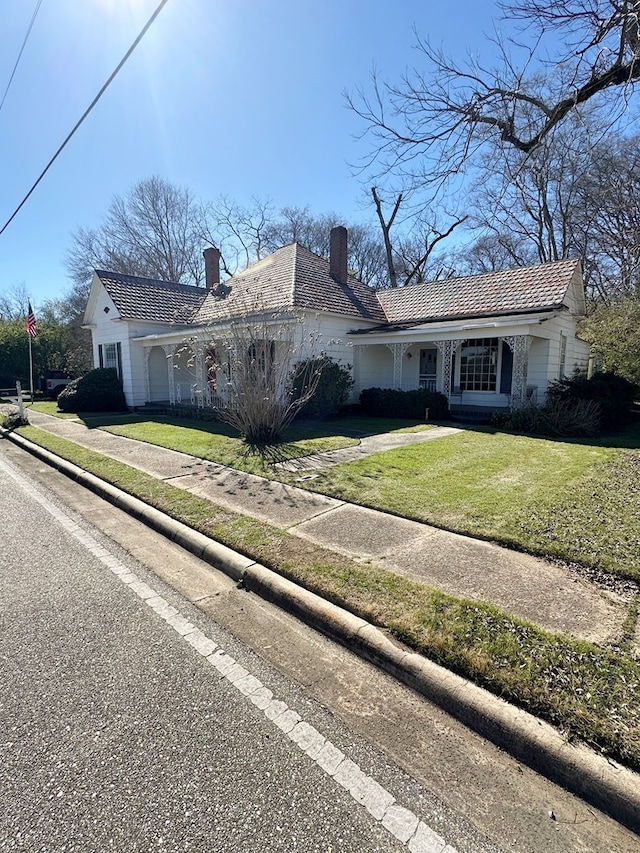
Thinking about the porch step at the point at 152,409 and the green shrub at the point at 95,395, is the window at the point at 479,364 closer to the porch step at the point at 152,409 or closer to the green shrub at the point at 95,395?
the porch step at the point at 152,409

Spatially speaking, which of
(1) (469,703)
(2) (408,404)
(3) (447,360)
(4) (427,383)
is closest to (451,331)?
(3) (447,360)

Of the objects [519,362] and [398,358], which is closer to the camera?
[519,362]

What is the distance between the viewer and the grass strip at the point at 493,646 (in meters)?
2.32

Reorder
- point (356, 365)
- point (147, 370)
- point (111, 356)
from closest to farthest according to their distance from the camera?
point (356, 365) → point (147, 370) → point (111, 356)

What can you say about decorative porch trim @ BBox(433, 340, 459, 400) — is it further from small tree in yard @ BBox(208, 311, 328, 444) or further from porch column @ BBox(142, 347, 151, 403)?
porch column @ BBox(142, 347, 151, 403)

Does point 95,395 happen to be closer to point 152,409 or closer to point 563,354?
point 152,409


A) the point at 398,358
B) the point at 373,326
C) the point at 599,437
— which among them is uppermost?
the point at 373,326

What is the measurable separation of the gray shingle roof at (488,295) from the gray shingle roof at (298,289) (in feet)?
4.28

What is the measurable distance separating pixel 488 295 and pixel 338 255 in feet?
21.7

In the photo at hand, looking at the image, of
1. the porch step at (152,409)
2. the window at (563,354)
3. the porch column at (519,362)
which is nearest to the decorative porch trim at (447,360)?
the porch column at (519,362)

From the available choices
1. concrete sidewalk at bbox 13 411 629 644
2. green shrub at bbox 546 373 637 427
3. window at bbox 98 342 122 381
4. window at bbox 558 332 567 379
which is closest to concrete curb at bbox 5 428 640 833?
concrete sidewalk at bbox 13 411 629 644

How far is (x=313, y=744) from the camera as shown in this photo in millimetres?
2309

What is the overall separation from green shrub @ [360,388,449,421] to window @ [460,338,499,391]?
227cm

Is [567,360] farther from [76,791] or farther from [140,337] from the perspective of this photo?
[76,791]
